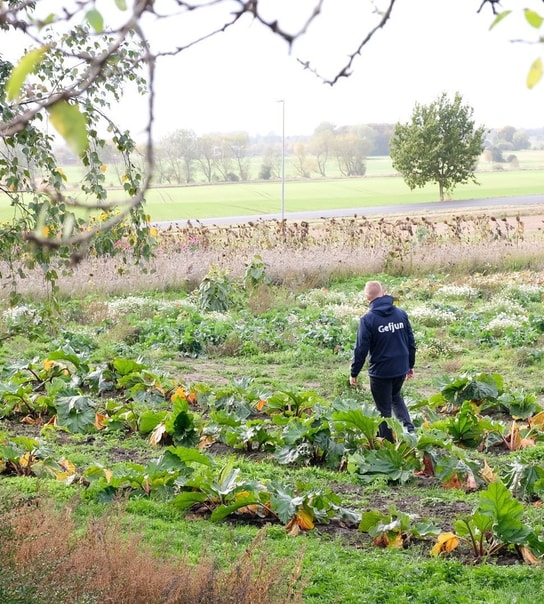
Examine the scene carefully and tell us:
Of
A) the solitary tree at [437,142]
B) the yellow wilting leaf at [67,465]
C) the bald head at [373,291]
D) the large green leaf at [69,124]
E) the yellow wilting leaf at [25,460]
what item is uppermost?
the solitary tree at [437,142]

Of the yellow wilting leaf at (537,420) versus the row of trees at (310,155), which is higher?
the row of trees at (310,155)

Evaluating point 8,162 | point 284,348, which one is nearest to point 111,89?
point 8,162

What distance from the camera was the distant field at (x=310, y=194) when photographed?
58.9 m

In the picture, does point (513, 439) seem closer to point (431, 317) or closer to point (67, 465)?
point (67, 465)

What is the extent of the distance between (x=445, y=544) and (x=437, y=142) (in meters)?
44.7

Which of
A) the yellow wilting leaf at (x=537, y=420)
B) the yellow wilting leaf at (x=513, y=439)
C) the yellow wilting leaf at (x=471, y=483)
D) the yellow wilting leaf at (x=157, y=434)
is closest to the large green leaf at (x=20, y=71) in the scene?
the yellow wilting leaf at (x=471, y=483)

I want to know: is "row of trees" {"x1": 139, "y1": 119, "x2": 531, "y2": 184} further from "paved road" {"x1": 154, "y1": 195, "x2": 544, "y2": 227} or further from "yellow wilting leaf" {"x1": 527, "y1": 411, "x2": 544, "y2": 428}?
"yellow wilting leaf" {"x1": 527, "y1": 411, "x2": 544, "y2": 428}

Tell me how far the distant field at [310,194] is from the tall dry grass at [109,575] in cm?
4759

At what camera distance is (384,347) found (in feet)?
25.7

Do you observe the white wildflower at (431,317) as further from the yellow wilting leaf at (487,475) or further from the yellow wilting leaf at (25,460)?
the yellow wilting leaf at (25,460)

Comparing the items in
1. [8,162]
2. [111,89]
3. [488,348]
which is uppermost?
[111,89]

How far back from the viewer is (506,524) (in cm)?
516

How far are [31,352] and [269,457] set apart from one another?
602 cm

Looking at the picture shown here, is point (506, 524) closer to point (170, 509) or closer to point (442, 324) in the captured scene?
point (170, 509)
